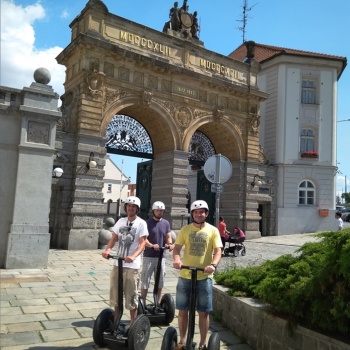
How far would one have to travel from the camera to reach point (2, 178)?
9.18 metres

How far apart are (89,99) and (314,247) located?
38.5ft

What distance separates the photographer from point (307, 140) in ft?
73.5

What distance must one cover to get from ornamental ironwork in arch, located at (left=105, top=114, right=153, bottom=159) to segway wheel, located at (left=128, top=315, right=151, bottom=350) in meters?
12.7

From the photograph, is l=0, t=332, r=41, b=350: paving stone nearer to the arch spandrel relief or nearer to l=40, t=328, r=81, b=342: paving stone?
l=40, t=328, r=81, b=342: paving stone

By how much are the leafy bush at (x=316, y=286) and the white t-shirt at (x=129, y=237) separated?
1691 mm

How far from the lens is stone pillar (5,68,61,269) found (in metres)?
9.06

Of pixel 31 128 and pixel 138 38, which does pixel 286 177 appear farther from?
pixel 31 128

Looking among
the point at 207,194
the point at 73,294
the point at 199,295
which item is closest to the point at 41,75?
the point at 73,294

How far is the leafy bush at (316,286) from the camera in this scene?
353 centimetres

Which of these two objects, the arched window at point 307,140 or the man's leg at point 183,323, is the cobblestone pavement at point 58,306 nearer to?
the man's leg at point 183,323

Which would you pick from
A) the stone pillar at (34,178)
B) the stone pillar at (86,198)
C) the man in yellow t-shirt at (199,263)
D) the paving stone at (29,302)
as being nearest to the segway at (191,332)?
the man in yellow t-shirt at (199,263)

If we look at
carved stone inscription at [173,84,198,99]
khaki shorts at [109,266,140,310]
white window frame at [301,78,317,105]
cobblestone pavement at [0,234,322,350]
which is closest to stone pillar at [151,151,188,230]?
carved stone inscription at [173,84,198,99]

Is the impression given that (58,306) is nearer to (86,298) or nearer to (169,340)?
(86,298)

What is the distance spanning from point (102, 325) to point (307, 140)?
67.4 feet
